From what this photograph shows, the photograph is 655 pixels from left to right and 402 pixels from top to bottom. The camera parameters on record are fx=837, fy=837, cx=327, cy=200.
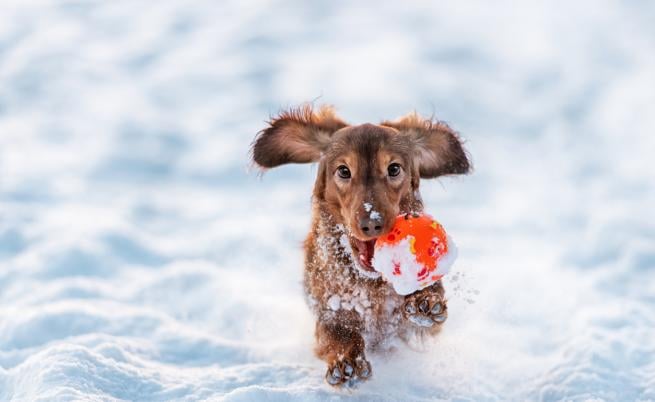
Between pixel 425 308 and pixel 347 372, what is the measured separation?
17.4 inches

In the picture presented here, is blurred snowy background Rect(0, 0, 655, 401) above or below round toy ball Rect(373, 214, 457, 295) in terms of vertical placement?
above

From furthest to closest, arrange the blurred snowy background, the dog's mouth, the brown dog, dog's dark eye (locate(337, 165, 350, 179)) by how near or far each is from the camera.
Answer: the blurred snowy background → dog's dark eye (locate(337, 165, 350, 179)) → the dog's mouth → the brown dog

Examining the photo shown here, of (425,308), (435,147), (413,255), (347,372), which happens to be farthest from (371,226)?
(435,147)

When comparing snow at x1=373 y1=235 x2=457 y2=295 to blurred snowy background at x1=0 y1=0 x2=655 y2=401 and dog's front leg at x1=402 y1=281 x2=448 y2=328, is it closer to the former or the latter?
dog's front leg at x1=402 y1=281 x2=448 y2=328

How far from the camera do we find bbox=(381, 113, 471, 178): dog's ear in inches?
166

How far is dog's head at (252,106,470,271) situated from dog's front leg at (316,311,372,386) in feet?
1.03

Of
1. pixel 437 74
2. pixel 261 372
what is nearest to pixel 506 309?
pixel 261 372

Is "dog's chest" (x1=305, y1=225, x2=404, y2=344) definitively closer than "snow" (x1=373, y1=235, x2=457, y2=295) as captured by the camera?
No

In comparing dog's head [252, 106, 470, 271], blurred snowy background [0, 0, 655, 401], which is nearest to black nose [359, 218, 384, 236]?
dog's head [252, 106, 470, 271]

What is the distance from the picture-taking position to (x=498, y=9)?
10.8 meters

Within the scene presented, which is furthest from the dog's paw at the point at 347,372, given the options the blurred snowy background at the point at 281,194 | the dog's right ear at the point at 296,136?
the dog's right ear at the point at 296,136

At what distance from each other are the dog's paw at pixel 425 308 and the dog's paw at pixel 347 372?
29 centimetres

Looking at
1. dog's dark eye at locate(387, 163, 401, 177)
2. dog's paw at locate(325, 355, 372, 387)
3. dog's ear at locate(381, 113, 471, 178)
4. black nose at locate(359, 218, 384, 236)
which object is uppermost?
dog's ear at locate(381, 113, 471, 178)

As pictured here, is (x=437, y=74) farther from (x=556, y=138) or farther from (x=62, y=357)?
(x=62, y=357)
